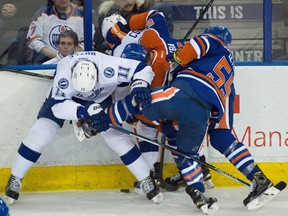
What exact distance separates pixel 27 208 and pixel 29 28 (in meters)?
1.12

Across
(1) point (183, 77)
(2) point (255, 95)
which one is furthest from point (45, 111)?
(2) point (255, 95)

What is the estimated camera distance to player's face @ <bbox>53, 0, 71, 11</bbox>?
20.5 feet

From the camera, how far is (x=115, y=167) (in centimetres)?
637

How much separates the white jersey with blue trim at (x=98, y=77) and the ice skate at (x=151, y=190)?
61cm

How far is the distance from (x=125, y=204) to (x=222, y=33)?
116 cm

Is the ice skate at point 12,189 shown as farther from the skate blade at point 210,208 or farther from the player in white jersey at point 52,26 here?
the skate blade at point 210,208

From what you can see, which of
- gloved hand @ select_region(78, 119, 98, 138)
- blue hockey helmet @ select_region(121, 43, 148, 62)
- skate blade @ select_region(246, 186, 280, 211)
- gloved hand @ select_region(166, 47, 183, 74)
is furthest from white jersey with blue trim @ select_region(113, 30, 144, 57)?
skate blade @ select_region(246, 186, 280, 211)

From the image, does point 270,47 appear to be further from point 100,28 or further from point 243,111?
point 100,28

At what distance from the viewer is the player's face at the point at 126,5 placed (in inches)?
249

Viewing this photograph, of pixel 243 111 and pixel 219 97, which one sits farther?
pixel 243 111

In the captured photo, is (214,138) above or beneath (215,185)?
above

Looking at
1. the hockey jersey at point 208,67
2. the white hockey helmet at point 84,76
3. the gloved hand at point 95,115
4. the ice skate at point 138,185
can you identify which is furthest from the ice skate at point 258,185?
the white hockey helmet at point 84,76

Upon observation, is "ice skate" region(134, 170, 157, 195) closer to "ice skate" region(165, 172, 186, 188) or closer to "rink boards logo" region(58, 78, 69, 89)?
"ice skate" region(165, 172, 186, 188)

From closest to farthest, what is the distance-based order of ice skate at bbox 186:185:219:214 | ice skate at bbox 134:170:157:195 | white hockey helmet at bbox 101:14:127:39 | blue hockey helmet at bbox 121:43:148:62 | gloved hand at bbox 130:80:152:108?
gloved hand at bbox 130:80:152:108 < ice skate at bbox 186:185:219:214 < blue hockey helmet at bbox 121:43:148:62 < ice skate at bbox 134:170:157:195 < white hockey helmet at bbox 101:14:127:39
